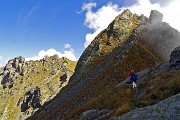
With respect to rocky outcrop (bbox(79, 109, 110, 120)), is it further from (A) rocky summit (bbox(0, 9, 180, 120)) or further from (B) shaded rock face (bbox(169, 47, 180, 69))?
(B) shaded rock face (bbox(169, 47, 180, 69))

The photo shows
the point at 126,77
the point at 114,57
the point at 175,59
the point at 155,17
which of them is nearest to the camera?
the point at 175,59

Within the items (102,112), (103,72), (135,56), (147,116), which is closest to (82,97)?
(103,72)

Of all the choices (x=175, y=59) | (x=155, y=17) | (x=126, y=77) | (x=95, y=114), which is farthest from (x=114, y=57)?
(x=95, y=114)

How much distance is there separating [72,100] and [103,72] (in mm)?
12076

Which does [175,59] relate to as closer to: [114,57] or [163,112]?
[163,112]

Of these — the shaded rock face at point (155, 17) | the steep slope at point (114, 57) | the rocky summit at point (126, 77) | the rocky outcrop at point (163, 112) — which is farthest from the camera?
the shaded rock face at point (155, 17)

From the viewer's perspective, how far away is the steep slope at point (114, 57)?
8075 centimetres

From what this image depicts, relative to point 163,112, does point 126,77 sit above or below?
above

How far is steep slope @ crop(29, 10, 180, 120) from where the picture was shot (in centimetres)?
8075

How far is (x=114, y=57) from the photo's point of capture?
92.8 m

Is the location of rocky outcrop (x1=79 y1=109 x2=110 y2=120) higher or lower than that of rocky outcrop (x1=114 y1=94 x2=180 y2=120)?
higher

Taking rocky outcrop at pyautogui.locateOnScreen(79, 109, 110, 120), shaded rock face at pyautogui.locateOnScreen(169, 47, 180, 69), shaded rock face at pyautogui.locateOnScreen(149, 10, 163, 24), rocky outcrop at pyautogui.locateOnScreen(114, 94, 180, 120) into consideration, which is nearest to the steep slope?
shaded rock face at pyautogui.locateOnScreen(149, 10, 163, 24)

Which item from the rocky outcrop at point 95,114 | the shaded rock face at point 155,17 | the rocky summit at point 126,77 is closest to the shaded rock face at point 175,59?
the rocky summit at point 126,77

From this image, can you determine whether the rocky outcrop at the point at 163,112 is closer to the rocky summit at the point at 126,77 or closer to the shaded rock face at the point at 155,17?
the rocky summit at the point at 126,77
